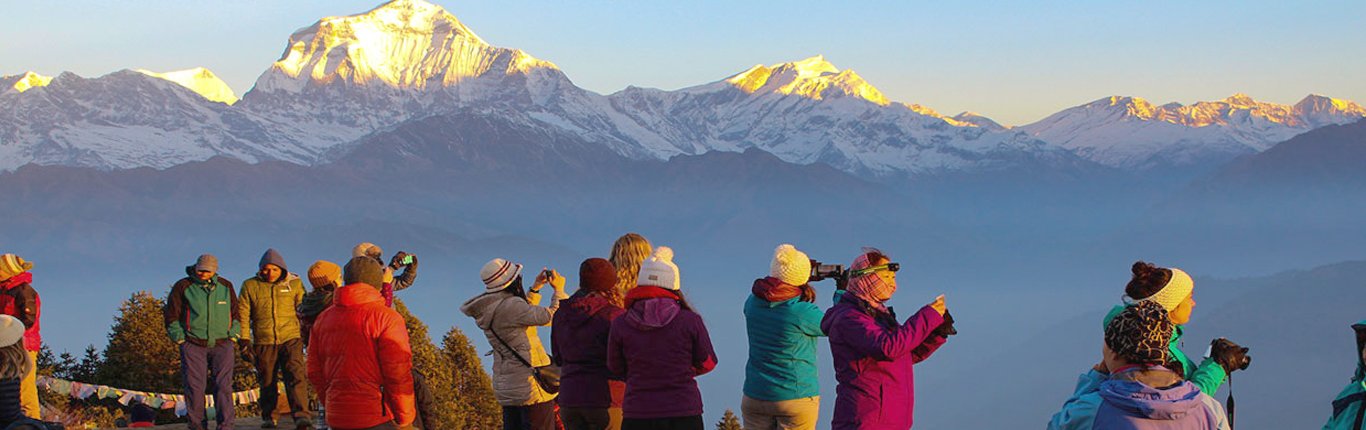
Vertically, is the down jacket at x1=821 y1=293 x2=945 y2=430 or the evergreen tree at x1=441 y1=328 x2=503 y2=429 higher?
the evergreen tree at x1=441 y1=328 x2=503 y2=429

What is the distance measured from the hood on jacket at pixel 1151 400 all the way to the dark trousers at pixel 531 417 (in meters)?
5.22

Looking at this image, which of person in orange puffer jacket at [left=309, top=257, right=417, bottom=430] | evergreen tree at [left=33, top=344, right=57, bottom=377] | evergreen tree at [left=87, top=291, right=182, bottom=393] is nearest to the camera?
person in orange puffer jacket at [left=309, top=257, right=417, bottom=430]

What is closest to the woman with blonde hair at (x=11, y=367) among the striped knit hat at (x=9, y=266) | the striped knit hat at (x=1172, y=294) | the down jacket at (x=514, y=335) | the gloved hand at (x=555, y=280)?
the down jacket at (x=514, y=335)

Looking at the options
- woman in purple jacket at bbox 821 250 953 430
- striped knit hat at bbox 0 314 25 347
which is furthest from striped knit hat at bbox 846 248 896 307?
striped knit hat at bbox 0 314 25 347

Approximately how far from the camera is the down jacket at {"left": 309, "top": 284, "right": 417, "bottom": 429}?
6875 millimetres

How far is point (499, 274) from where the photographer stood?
27.7ft

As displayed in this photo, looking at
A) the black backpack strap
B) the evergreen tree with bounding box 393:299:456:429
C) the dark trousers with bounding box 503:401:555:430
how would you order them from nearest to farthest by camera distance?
the black backpack strap, the dark trousers with bounding box 503:401:555:430, the evergreen tree with bounding box 393:299:456:429

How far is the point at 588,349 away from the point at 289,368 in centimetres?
458

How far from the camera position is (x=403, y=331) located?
7.02 m

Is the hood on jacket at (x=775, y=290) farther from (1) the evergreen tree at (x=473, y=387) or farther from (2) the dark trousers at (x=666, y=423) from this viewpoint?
(1) the evergreen tree at (x=473, y=387)

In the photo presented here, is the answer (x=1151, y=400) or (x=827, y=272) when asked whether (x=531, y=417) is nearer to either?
(x=827, y=272)

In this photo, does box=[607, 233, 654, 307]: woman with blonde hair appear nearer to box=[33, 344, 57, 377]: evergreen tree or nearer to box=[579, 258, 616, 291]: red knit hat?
box=[579, 258, 616, 291]: red knit hat

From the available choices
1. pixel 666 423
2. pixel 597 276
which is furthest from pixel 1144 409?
pixel 597 276

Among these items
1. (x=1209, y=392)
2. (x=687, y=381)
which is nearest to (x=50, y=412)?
(x=687, y=381)
